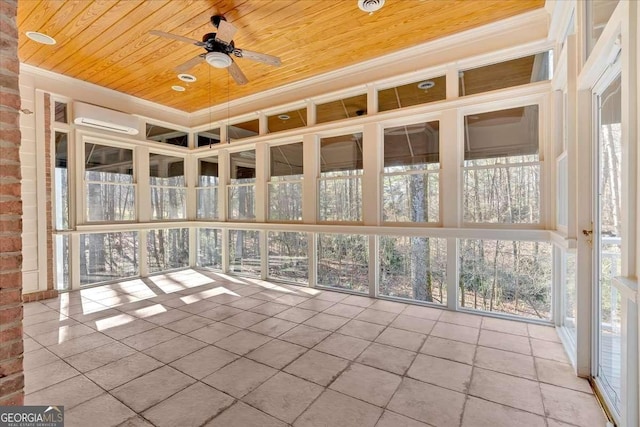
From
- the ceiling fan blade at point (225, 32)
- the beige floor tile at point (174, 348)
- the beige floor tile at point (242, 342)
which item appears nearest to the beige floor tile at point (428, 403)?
the beige floor tile at point (242, 342)

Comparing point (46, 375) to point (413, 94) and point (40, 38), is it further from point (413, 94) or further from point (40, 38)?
point (413, 94)

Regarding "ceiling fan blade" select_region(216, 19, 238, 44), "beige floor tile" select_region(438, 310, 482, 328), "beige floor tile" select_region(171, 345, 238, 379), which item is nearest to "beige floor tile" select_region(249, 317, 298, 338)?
"beige floor tile" select_region(171, 345, 238, 379)

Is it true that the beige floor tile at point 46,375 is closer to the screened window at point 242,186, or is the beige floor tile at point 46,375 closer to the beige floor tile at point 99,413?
the beige floor tile at point 99,413

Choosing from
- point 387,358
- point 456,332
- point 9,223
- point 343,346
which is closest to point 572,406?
point 456,332

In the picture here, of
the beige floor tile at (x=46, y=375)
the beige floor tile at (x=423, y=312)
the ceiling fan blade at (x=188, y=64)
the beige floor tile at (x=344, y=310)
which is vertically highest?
the ceiling fan blade at (x=188, y=64)

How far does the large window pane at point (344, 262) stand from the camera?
457cm

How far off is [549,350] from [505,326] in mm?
575

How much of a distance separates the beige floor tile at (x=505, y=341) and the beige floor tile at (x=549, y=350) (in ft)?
0.19

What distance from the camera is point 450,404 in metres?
2.04

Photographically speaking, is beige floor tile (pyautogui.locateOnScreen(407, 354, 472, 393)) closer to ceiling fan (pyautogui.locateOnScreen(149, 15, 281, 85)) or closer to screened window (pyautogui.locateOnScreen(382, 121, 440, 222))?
screened window (pyautogui.locateOnScreen(382, 121, 440, 222))

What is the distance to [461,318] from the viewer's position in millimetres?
3588

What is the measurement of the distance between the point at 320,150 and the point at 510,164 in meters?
2.74

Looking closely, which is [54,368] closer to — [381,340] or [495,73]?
[381,340]

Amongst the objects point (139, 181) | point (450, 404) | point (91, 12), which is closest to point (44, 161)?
point (139, 181)
